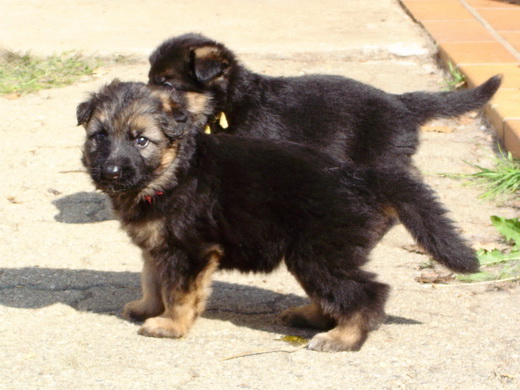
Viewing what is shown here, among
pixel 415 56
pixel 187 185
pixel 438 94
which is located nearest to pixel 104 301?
pixel 187 185

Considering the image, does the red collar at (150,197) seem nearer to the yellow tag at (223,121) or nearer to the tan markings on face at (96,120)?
the tan markings on face at (96,120)

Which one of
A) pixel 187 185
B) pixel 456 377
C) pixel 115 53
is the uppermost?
pixel 187 185

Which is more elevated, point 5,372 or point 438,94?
point 438,94

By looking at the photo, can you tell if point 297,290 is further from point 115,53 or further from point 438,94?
point 115,53

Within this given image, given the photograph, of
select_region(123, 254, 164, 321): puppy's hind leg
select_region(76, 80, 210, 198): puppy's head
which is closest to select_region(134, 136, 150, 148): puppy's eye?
select_region(76, 80, 210, 198): puppy's head

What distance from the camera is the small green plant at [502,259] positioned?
13.4ft

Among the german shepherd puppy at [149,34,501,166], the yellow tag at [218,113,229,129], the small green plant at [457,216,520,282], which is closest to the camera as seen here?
the small green plant at [457,216,520,282]

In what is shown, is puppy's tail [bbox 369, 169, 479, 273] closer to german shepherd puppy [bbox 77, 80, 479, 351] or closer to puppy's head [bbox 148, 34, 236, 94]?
german shepherd puppy [bbox 77, 80, 479, 351]

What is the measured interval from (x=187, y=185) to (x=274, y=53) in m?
3.71

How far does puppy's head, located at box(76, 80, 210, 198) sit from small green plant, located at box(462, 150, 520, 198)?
2075 mm

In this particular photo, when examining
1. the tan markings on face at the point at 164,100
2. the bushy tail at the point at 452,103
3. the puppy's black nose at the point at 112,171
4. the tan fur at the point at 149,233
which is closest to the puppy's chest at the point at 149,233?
the tan fur at the point at 149,233

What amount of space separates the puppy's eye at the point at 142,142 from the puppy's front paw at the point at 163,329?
2.22ft

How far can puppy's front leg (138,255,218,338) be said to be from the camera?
11.6 feet

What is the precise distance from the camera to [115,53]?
7.12 meters
